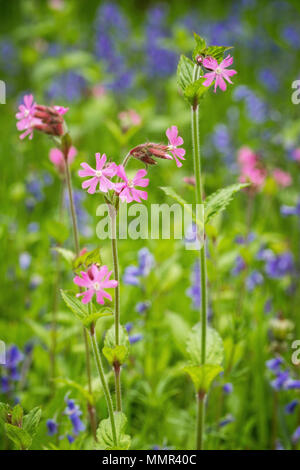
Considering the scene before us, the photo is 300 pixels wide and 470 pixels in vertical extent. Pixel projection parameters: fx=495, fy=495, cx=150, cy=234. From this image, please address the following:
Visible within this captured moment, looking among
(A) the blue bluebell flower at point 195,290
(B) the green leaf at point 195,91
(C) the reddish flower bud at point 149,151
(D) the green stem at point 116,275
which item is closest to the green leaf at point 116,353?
(D) the green stem at point 116,275

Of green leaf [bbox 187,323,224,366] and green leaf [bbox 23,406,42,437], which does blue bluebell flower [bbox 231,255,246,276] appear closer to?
green leaf [bbox 187,323,224,366]

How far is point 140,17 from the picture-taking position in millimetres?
7078

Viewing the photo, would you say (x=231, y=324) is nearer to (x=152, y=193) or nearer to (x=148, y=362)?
(x=148, y=362)

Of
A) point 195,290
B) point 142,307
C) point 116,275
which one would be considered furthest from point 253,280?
point 116,275

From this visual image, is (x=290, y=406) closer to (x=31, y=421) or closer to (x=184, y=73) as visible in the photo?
(x=31, y=421)

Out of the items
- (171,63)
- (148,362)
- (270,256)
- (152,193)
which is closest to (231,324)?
(148,362)

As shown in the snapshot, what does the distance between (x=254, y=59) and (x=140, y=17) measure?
2.73 metres

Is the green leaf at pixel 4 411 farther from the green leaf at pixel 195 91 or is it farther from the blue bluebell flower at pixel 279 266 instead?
the blue bluebell flower at pixel 279 266

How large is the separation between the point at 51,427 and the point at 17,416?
1.07 feet

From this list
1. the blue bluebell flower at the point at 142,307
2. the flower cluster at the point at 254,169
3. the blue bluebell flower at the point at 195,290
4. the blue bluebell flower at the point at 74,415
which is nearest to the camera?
the blue bluebell flower at the point at 74,415

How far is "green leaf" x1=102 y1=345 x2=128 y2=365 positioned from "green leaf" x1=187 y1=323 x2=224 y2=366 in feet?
0.61

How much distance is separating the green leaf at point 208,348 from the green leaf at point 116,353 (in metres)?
0.19

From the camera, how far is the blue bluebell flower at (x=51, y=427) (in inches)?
50.2

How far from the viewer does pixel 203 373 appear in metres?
1.07
